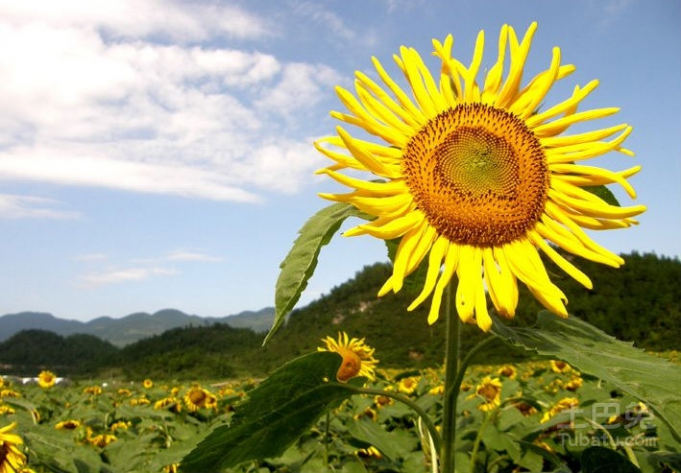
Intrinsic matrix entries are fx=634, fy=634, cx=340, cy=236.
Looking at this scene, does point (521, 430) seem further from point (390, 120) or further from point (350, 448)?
point (390, 120)

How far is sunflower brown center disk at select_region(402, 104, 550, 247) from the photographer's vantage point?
1876mm

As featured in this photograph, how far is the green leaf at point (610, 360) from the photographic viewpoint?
57.7 inches

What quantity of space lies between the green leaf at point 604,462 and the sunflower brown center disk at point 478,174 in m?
0.73

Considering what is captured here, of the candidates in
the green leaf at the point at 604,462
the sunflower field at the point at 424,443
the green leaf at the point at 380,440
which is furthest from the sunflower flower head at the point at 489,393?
the green leaf at the point at 604,462

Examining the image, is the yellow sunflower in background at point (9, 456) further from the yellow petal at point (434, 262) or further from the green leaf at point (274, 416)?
the yellow petal at point (434, 262)

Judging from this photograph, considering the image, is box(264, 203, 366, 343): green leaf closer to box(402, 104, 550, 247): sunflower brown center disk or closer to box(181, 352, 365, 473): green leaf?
box(181, 352, 365, 473): green leaf

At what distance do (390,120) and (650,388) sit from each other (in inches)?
40.6

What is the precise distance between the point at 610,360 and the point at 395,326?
51.5 m

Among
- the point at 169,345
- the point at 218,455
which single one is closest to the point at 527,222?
the point at 218,455

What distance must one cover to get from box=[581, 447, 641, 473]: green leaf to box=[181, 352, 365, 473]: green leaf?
835mm

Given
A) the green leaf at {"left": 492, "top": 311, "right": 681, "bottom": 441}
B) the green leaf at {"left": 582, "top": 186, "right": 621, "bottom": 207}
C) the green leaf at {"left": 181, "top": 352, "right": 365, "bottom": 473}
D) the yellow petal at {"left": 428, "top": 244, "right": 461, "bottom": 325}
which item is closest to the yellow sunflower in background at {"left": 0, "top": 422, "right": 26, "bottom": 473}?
the green leaf at {"left": 181, "top": 352, "right": 365, "bottom": 473}

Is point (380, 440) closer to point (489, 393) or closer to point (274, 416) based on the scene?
point (274, 416)

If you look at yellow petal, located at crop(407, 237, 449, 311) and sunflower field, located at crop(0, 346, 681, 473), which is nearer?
yellow petal, located at crop(407, 237, 449, 311)

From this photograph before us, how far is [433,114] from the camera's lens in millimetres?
2012
